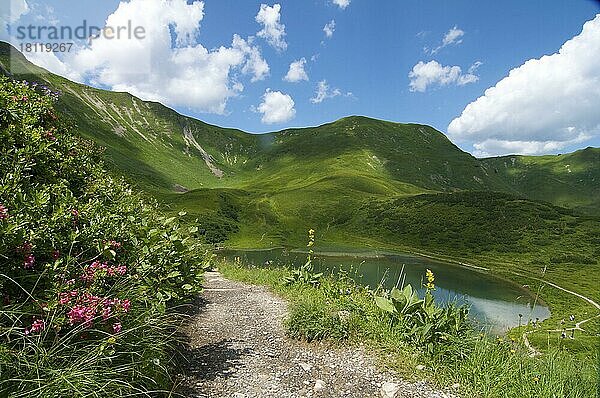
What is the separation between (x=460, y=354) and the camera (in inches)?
275

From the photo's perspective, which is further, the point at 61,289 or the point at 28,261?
the point at 61,289

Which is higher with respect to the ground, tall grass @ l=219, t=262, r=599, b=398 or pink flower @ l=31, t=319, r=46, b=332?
pink flower @ l=31, t=319, r=46, b=332

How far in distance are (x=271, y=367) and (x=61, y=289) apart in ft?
12.5

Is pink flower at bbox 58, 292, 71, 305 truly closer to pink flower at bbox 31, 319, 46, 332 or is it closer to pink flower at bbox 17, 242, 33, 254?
pink flower at bbox 31, 319, 46, 332

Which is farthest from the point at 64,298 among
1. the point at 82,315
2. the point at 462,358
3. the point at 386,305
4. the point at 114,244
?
the point at 462,358

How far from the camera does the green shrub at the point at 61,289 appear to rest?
363 centimetres

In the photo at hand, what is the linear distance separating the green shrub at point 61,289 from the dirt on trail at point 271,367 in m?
0.98

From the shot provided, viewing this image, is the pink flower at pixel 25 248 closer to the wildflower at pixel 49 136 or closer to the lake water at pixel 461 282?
the wildflower at pixel 49 136

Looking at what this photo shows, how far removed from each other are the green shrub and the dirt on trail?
0.98 m

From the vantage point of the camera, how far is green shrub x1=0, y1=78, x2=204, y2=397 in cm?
363

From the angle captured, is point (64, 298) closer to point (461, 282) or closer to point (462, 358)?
point (462, 358)

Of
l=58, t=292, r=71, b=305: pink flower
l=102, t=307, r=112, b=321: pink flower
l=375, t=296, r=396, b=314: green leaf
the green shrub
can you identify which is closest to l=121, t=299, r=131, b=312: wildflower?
the green shrub

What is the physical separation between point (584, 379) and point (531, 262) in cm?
9798

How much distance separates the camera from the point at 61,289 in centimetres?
421
